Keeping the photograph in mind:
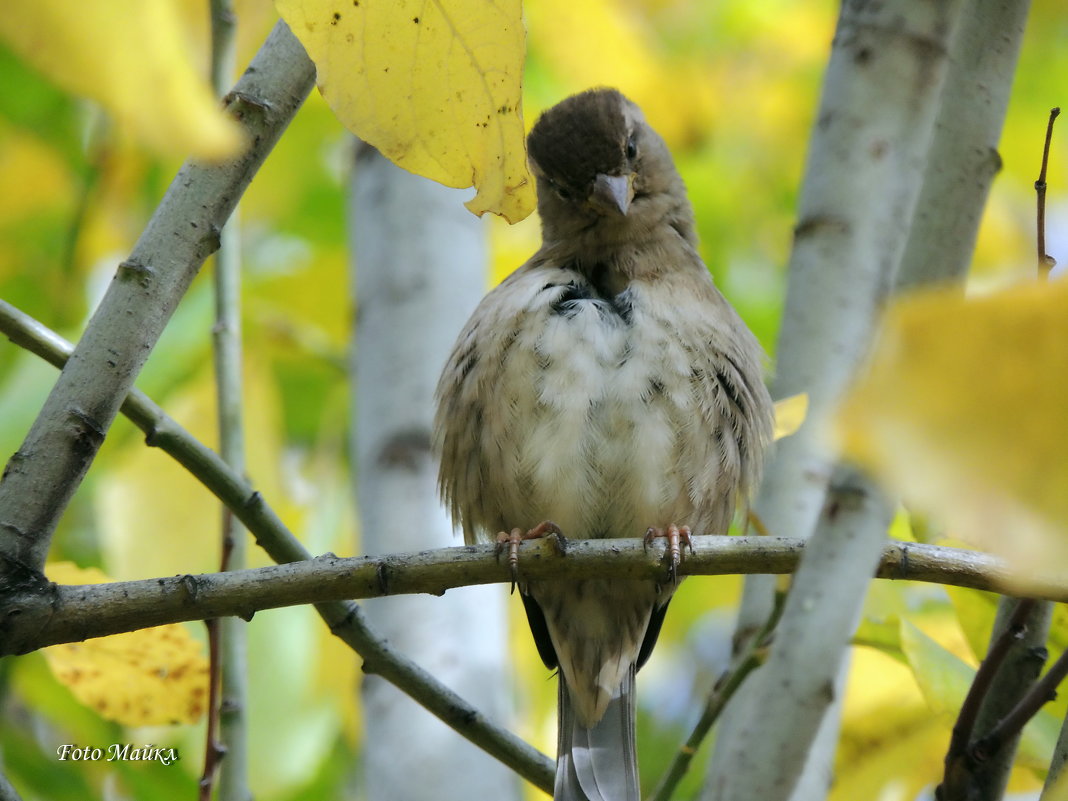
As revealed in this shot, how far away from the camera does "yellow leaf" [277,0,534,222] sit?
132 centimetres

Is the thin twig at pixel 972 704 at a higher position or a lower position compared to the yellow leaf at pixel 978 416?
higher

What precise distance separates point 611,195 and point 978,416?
10.1 ft

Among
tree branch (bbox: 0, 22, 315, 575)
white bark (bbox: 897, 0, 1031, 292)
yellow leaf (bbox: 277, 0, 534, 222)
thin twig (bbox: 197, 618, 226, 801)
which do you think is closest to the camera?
yellow leaf (bbox: 277, 0, 534, 222)

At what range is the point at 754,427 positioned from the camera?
3453mm

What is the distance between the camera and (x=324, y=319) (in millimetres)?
4676

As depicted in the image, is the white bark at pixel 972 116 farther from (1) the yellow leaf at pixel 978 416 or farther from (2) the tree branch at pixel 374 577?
(1) the yellow leaf at pixel 978 416

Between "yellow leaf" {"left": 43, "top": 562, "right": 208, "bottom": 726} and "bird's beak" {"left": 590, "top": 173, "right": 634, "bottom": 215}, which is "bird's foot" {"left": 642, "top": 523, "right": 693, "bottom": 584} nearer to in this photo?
"yellow leaf" {"left": 43, "top": 562, "right": 208, "bottom": 726}

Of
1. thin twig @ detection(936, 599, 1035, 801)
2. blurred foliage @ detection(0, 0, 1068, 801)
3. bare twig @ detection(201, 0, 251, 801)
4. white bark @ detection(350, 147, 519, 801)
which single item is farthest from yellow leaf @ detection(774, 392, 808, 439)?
white bark @ detection(350, 147, 519, 801)

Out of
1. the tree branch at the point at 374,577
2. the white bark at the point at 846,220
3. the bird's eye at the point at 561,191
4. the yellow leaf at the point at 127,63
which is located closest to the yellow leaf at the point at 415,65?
the yellow leaf at the point at 127,63

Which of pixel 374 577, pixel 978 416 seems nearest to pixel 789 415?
pixel 374 577

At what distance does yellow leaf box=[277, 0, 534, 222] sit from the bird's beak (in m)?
2.34

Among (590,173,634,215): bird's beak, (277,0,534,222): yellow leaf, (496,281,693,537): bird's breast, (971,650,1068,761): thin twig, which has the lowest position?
(971,650,1068,761): thin twig

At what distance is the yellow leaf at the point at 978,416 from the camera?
28.3 inches

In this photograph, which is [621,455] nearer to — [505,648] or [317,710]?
[505,648]
